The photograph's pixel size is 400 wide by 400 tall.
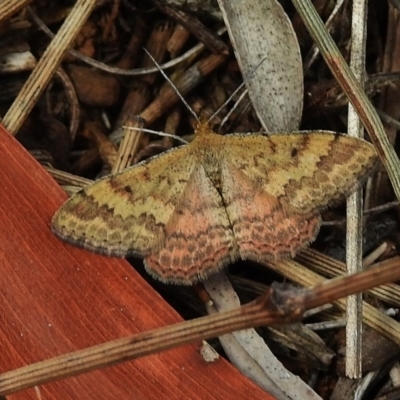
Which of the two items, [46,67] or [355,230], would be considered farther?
[46,67]

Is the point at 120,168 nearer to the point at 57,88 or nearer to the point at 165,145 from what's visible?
the point at 165,145

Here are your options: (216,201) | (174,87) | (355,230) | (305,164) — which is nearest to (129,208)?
(216,201)

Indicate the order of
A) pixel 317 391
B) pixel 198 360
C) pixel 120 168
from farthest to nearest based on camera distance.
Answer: pixel 120 168, pixel 317 391, pixel 198 360

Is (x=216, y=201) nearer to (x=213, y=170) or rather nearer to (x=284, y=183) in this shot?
(x=213, y=170)

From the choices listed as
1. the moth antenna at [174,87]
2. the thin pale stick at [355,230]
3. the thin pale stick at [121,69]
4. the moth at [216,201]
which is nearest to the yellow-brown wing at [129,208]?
the moth at [216,201]

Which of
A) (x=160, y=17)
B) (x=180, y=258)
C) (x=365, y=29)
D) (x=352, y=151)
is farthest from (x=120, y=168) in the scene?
(x=365, y=29)

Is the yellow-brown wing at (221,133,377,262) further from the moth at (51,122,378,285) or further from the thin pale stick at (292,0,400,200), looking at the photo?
the thin pale stick at (292,0,400,200)

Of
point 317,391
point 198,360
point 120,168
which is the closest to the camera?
point 198,360
